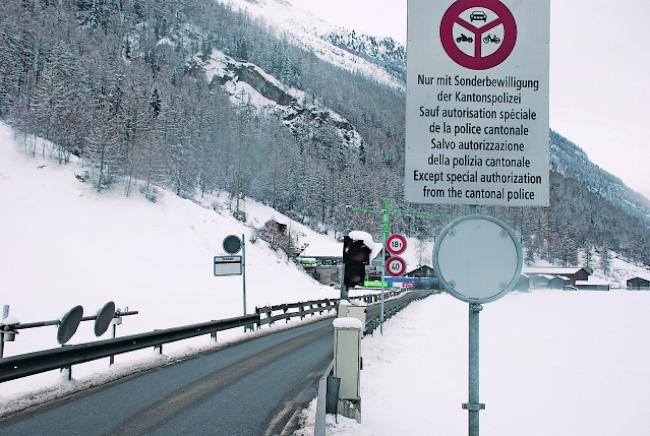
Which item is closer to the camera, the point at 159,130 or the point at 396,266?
the point at 396,266

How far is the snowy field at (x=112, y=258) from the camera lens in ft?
97.9

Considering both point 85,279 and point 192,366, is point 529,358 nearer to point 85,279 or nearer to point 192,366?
point 192,366

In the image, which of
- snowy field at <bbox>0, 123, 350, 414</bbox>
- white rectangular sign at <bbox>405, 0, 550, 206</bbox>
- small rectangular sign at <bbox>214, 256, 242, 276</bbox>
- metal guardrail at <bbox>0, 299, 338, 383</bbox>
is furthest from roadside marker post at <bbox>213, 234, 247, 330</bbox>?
white rectangular sign at <bbox>405, 0, 550, 206</bbox>

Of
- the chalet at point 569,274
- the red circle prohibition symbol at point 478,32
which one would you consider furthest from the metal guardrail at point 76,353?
the chalet at point 569,274

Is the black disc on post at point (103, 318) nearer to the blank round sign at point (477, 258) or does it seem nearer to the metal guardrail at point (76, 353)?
the metal guardrail at point (76, 353)

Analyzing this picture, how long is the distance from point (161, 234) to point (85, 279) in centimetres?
1428

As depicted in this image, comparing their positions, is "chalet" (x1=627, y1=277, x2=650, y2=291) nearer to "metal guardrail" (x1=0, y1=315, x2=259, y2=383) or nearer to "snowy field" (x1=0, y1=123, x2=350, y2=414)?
"snowy field" (x1=0, y1=123, x2=350, y2=414)

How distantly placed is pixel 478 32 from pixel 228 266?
18.4m

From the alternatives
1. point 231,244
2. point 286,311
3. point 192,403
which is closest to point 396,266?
point 231,244

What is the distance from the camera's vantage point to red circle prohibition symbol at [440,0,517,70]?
3.78 meters

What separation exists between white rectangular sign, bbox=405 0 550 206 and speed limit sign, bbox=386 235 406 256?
565 inches

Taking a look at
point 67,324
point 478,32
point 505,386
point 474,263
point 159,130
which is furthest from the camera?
point 159,130

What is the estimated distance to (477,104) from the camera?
150 inches

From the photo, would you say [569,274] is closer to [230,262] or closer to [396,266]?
[396,266]
